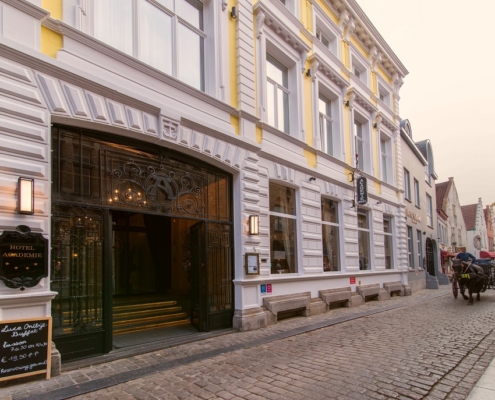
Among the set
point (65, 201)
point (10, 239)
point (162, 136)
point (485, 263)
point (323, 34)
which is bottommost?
point (485, 263)

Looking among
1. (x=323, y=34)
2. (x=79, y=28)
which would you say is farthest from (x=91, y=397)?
(x=323, y=34)

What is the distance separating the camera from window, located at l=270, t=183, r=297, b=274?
35.3 ft

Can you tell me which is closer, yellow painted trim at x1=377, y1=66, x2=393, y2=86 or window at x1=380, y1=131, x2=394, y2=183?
yellow painted trim at x1=377, y1=66, x2=393, y2=86

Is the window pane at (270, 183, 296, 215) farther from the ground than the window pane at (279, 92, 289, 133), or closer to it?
closer to it

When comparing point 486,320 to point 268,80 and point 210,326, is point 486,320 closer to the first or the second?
point 210,326

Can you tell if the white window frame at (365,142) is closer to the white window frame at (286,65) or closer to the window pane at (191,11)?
the white window frame at (286,65)

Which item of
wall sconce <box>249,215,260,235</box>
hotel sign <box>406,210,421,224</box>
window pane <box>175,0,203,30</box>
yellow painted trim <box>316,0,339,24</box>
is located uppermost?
yellow painted trim <box>316,0,339,24</box>

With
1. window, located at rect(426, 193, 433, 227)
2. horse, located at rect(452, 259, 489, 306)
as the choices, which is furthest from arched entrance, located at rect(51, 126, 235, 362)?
window, located at rect(426, 193, 433, 227)

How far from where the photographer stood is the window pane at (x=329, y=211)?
1315 cm

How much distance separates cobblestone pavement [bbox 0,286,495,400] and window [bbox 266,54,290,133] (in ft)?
19.1

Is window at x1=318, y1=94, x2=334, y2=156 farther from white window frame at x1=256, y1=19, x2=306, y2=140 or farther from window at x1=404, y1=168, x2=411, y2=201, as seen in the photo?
window at x1=404, y1=168, x2=411, y2=201

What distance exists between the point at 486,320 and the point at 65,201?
10214 millimetres

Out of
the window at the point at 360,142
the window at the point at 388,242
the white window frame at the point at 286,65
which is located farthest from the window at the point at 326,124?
the window at the point at 388,242

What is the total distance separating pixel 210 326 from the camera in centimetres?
858
